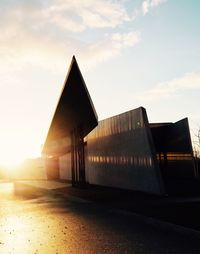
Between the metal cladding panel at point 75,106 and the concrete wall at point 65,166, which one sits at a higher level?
the metal cladding panel at point 75,106

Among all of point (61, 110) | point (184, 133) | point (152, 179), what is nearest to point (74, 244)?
point (152, 179)

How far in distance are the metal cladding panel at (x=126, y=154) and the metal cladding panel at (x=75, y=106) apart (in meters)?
2.17

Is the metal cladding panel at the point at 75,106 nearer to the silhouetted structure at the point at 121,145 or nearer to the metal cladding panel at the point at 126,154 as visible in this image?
the silhouetted structure at the point at 121,145

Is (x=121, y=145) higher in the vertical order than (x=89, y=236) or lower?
higher

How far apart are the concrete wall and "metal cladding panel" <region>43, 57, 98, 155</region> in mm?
15300

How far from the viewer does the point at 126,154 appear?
82.9 feet

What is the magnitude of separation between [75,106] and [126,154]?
5295mm

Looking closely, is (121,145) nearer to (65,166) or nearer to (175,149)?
(175,149)

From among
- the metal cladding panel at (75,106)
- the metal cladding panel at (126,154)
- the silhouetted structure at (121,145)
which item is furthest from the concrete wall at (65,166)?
the metal cladding panel at (75,106)

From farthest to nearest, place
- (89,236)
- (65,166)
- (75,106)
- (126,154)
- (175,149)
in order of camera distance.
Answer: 1. (65,166)
2. (175,149)
3. (126,154)
4. (75,106)
5. (89,236)

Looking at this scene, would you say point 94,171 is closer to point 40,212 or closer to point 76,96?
point 76,96

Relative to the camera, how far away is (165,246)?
23.4 feet

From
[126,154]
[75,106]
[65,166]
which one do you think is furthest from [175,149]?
[65,166]

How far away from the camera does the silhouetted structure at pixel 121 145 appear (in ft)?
69.7
